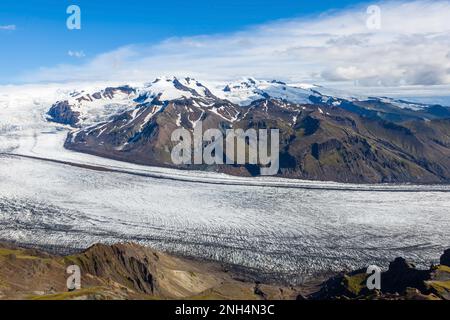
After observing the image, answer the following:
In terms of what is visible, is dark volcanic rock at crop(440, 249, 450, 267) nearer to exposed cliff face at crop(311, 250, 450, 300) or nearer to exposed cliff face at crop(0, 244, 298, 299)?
exposed cliff face at crop(311, 250, 450, 300)

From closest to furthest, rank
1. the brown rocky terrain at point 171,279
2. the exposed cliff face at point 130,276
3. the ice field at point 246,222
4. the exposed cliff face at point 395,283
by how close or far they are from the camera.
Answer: the exposed cliff face at point 395,283 → the brown rocky terrain at point 171,279 → the exposed cliff face at point 130,276 → the ice field at point 246,222

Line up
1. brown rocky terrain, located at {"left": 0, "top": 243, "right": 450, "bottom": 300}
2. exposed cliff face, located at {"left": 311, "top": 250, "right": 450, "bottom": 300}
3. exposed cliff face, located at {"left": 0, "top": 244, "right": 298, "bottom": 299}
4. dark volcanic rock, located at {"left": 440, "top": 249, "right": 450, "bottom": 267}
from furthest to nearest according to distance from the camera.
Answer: dark volcanic rock, located at {"left": 440, "top": 249, "right": 450, "bottom": 267} < exposed cliff face, located at {"left": 0, "top": 244, "right": 298, "bottom": 299} < brown rocky terrain, located at {"left": 0, "top": 243, "right": 450, "bottom": 300} < exposed cliff face, located at {"left": 311, "top": 250, "right": 450, "bottom": 300}

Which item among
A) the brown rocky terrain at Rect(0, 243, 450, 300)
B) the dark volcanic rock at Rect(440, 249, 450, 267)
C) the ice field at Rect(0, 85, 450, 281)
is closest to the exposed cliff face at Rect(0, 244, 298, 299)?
the brown rocky terrain at Rect(0, 243, 450, 300)

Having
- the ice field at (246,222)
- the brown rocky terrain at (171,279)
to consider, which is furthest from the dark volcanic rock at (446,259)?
the ice field at (246,222)

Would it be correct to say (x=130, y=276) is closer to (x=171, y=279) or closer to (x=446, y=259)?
(x=171, y=279)

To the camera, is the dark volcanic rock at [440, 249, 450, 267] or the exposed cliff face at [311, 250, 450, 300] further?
the dark volcanic rock at [440, 249, 450, 267]

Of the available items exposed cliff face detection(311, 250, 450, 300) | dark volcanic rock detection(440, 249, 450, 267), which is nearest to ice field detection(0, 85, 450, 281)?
dark volcanic rock detection(440, 249, 450, 267)

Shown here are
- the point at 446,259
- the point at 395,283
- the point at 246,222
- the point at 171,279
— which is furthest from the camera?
the point at 246,222

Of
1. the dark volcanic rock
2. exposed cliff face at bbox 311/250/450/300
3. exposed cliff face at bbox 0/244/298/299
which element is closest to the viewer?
exposed cliff face at bbox 311/250/450/300

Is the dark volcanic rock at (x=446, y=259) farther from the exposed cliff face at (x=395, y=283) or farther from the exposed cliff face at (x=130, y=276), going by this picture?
the exposed cliff face at (x=130, y=276)

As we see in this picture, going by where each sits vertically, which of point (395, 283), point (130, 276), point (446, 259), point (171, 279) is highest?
point (446, 259)

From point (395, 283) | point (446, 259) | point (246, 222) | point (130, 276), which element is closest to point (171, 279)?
point (130, 276)

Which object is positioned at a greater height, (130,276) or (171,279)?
(130,276)
